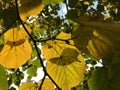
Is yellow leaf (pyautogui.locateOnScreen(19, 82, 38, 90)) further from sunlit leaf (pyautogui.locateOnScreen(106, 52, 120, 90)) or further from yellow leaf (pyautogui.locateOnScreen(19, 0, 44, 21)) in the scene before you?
sunlit leaf (pyautogui.locateOnScreen(106, 52, 120, 90))

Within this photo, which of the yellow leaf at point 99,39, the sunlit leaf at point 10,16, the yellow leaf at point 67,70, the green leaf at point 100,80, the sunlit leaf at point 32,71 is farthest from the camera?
the sunlit leaf at point 32,71

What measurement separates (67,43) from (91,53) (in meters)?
0.24

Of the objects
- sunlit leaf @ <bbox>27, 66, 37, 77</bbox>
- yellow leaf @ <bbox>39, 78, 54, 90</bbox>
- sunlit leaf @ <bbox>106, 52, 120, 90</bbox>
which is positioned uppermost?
sunlit leaf @ <bbox>106, 52, 120, 90</bbox>

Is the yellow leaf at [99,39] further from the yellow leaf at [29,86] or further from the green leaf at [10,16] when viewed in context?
the green leaf at [10,16]

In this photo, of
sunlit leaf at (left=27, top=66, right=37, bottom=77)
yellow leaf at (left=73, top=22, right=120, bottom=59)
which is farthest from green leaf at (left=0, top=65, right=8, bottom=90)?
sunlit leaf at (left=27, top=66, right=37, bottom=77)

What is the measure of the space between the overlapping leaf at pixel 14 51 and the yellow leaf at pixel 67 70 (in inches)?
4.0

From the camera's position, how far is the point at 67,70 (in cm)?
92

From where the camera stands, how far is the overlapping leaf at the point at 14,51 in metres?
0.94

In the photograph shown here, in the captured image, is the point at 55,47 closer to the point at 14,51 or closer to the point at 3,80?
the point at 14,51

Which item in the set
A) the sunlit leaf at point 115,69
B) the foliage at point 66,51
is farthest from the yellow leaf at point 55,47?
the sunlit leaf at point 115,69

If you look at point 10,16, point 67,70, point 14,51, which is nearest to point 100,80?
point 67,70

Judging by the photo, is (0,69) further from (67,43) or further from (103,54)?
(103,54)

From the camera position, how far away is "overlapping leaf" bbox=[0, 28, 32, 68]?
0.94 metres

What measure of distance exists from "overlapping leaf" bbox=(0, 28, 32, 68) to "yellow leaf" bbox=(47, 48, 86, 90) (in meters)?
0.10
